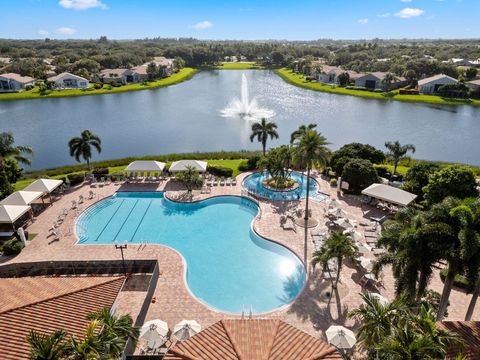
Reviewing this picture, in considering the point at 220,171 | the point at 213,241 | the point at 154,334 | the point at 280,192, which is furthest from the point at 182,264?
the point at 220,171

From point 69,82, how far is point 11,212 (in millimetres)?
92178

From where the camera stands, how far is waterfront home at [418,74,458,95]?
95.6 metres

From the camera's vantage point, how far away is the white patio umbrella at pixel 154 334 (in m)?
17.5

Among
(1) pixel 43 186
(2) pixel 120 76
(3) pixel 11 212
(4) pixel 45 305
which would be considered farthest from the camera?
(2) pixel 120 76

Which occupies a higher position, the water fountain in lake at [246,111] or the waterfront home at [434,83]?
the waterfront home at [434,83]

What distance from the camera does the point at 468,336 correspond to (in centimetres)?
1525

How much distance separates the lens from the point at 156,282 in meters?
23.1

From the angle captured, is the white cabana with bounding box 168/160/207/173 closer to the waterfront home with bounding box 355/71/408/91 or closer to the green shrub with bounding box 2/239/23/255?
the green shrub with bounding box 2/239/23/255

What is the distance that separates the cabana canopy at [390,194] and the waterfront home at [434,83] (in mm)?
79819

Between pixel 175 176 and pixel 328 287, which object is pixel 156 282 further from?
pixel 175 176

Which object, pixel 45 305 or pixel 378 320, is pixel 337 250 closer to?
pixel 378 320

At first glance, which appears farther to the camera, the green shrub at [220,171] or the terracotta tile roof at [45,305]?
the green shrub at [220,171]

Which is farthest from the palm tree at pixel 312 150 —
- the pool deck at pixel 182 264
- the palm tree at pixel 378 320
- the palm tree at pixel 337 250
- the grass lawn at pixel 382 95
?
the grass lawn at pixel 382 95

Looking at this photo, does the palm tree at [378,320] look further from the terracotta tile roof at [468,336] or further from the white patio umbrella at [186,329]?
the white patio umbrella at [186,329]
